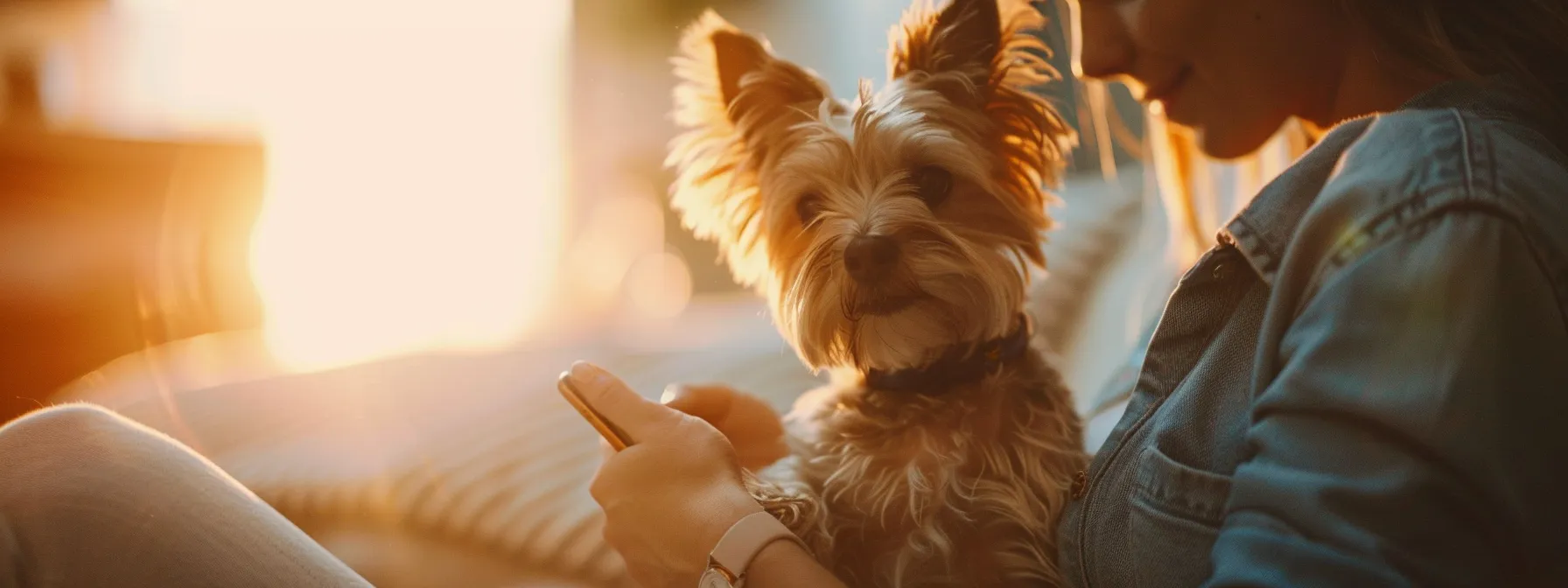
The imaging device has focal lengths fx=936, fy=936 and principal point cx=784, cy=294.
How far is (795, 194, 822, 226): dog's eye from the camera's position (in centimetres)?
162

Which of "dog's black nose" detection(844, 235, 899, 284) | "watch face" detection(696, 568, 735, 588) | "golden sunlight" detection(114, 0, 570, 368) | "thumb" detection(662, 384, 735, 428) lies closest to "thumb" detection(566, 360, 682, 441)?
"thumb" detection(662, 384, 735, 428)

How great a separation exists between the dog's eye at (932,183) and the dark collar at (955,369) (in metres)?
0.25

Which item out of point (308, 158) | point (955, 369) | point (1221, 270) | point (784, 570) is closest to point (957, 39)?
point (955, 369)

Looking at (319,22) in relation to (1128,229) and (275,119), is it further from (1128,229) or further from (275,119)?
(1128,229)

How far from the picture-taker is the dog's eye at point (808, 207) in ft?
5.32

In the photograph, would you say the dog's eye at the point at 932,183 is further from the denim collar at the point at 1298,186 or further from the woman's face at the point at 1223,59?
the denim collar at the point at 1298,186

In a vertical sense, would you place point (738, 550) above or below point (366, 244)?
below

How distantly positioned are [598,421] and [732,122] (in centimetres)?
62

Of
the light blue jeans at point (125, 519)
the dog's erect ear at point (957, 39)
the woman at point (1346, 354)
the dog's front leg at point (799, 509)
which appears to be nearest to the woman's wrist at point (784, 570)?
the woman at point (1346, 354)

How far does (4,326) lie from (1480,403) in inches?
115

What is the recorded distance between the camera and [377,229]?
2.33 m

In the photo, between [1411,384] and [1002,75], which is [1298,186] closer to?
[1411,384]

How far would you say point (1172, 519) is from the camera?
3.30 ft

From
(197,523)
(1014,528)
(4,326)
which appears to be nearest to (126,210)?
(4,326)
